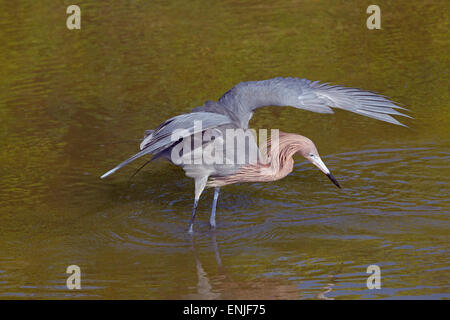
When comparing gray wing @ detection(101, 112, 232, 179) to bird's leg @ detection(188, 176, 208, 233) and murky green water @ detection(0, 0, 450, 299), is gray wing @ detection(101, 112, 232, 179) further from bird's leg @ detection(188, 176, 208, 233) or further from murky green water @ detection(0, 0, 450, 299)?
murky green water @ detection(0, 0, 450, 299)

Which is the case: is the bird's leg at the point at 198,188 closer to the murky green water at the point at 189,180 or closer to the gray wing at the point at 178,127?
the murky green water at the point at 189,180

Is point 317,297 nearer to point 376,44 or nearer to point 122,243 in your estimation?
point 122,243

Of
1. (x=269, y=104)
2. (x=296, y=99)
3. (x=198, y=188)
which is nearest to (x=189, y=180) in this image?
(x=198, y=188)

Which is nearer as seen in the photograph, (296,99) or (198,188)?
(296,99)

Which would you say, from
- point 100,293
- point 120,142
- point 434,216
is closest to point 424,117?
point 434,216

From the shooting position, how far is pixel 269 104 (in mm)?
7242

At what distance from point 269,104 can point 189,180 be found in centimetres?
174

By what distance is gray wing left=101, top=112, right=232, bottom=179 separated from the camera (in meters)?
6.55

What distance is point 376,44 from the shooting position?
12734 millimetres

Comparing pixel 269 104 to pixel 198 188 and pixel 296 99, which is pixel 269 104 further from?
pixel 198 188

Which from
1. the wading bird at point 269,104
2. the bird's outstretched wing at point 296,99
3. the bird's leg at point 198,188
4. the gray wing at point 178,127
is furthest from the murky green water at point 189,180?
the bird's outstretched wing at point 296,99

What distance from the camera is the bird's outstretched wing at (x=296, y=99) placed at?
7.10 m

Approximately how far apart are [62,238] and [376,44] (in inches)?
284

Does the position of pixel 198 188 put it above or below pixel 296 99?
below
